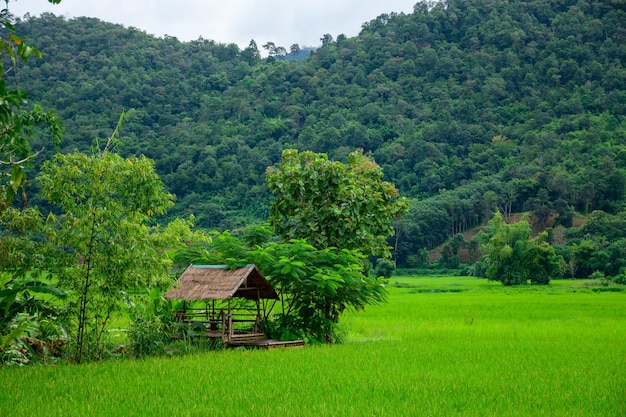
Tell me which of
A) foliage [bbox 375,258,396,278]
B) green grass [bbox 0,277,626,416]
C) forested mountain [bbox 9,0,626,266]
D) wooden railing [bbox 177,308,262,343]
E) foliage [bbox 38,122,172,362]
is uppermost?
forested mountain [bbox 9,0,626,266]

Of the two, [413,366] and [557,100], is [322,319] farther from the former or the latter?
[557,100]

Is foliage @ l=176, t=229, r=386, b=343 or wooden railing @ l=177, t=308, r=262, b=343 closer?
wooden railing @ l=177, t=308, r=262, b=343

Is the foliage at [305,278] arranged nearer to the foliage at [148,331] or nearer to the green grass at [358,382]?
the green grass at [358,382]

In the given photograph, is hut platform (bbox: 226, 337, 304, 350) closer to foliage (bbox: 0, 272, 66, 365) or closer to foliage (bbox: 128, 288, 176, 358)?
foliage (bbox: 128, 288, 176, 358)

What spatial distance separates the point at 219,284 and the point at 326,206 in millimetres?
3492

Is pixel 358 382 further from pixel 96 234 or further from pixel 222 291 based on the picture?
pixel 96 234

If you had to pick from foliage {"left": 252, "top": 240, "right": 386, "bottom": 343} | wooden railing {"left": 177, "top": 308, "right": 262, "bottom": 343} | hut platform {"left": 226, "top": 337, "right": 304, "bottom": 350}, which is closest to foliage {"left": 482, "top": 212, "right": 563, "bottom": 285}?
foliage {"left": 252, "top": 240, "right": 386, "bottom": 343}

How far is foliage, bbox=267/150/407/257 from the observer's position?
1440cm

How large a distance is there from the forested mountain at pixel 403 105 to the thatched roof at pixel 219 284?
3741 cm

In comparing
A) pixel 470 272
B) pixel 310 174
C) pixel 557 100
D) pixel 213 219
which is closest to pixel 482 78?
pixel 557 100

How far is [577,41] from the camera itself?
91.8 metres

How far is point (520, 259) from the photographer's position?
135ft

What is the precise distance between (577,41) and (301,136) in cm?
4315

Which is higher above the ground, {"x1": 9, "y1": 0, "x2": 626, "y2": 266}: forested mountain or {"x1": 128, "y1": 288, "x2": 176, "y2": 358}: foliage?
{"x1": 9, "y1": 0, "x2": 626, "y2": 266}: forested mountain
